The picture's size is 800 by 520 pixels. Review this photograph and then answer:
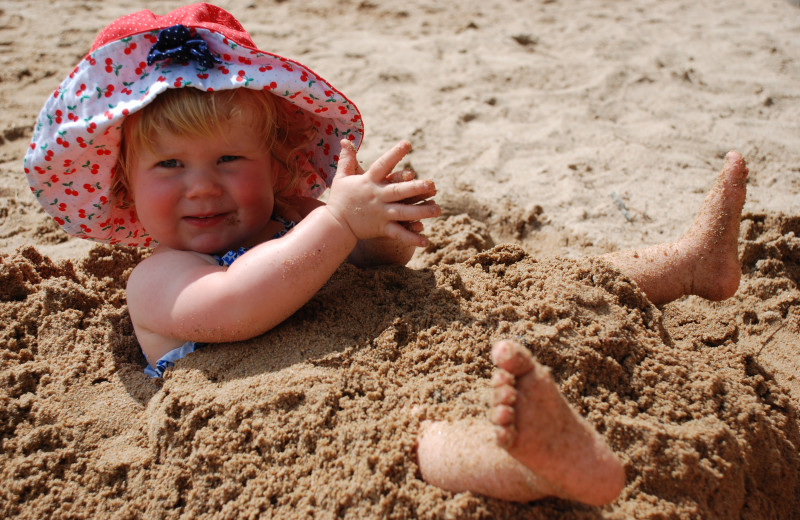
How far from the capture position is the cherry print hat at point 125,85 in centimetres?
187

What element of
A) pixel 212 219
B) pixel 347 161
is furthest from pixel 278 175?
pixel 347 161

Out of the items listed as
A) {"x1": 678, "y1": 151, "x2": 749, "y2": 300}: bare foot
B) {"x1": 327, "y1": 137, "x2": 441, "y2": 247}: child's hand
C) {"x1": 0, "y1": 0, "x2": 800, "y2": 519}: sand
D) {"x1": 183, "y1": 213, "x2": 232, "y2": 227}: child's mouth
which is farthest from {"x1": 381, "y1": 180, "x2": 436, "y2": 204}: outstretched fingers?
{"x1": 678, "y1": 151, "x2": 749, "y2": 300}: bare foot

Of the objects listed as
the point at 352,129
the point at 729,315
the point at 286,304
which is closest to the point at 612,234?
the point at 729,315

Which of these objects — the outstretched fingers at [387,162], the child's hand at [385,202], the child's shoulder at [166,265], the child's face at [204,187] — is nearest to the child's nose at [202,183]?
the child's face at [204,187]

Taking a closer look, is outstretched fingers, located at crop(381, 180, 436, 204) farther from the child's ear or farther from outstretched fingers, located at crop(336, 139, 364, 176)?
the child's ear

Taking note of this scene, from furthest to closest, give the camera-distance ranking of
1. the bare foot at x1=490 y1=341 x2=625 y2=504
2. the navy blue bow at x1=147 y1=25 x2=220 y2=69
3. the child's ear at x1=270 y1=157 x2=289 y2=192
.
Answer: the child's ear at x1=270 y1=157 x2=289 y2=192 < the navy blue bow at x1=147 y1=25 x2=220 y2=69 < the bare foot at x1=490 y1=341 x2=625 y2=504

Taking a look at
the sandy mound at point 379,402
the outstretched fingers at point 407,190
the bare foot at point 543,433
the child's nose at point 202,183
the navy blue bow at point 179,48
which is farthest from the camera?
the child's nose at point 202,183

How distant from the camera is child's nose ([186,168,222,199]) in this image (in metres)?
1.96

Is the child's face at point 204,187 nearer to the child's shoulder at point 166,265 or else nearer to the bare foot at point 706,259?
the child's shoulder at point 166,265

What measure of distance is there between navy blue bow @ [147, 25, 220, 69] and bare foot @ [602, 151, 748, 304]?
1505 mm

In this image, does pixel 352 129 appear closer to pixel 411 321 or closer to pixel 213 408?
pixel 411 321

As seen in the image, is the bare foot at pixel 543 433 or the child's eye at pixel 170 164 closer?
the bare foot at pixel 543 433

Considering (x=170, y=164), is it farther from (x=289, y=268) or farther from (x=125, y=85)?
(x=289, y=268)

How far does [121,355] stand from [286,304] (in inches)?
26.8
